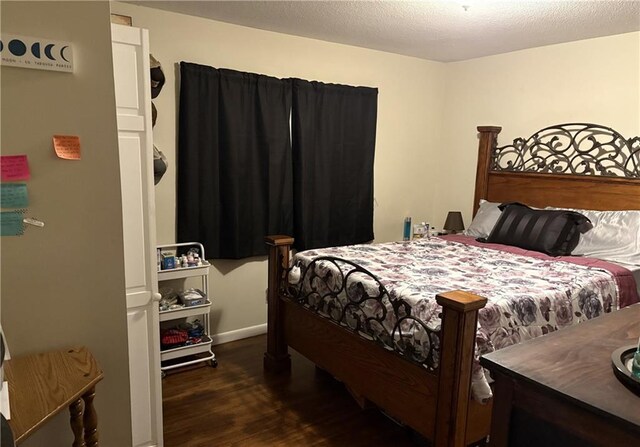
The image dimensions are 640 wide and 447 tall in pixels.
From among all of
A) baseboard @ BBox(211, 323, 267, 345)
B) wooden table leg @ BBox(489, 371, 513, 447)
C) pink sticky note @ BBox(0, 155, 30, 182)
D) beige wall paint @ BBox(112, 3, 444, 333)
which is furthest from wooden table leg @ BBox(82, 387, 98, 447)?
baseboard @ BBox(211, 323, 267, 345)

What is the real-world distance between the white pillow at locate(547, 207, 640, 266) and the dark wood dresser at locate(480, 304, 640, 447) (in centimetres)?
196

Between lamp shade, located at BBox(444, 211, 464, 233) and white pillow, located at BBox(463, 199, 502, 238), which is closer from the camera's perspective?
white pillow, located at BBox(463, 199, 502, 238)

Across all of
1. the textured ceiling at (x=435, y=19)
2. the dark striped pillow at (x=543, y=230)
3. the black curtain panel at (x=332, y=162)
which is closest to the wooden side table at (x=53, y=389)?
the textured ceiling at (x=435, y=19)

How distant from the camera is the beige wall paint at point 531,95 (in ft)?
11.1

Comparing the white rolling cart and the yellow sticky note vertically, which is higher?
the yellow sticky note

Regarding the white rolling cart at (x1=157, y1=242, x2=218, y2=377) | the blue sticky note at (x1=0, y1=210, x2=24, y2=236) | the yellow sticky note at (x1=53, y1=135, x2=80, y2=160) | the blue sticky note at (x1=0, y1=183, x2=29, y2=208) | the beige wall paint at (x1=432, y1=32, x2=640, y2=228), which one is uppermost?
the beige wall paint at (x1=432, y1=32, x2=640, y2=228)

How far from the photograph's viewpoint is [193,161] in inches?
129

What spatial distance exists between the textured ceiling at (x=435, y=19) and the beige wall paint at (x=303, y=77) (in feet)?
0.40

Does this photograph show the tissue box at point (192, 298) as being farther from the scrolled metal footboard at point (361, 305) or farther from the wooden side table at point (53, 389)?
the wooden side table at point (53, 389)

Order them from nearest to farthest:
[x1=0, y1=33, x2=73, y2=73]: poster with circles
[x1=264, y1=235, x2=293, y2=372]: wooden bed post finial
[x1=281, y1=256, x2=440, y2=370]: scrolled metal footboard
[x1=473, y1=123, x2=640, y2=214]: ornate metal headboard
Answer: [x1=0, y1=33, x2=73, y2=73]: poster with circles < [x1=281, y1=256, x2=440, y2=370]: scrolled metal footboard < [x1=264, y1=235, x2=293, y2=372]: wooden bed post finial < [x1=473, y1=123, x2=640, y2=214]: ornate metal headboard

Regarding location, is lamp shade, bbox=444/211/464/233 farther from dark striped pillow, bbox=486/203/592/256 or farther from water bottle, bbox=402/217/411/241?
dark striped pillow, bbox=486/203/592/256

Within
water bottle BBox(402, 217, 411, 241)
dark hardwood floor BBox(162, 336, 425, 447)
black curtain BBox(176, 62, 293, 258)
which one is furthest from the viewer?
water bottle BBox(402, 217, 411, 241)

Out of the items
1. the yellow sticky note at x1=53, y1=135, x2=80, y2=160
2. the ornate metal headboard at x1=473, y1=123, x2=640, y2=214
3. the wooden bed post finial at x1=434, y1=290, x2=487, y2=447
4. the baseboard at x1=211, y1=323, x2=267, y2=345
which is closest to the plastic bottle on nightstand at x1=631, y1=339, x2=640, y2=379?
the wooden bed post finial at x1=434, y1=290, x2=487, y2=447

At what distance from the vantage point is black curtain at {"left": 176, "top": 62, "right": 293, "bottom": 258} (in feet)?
10.7
